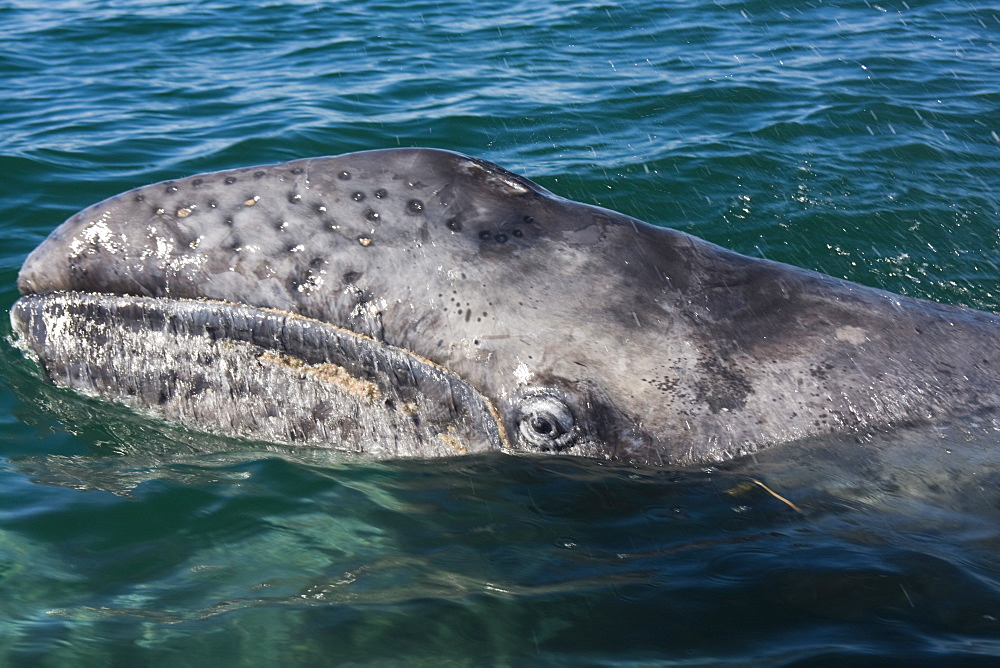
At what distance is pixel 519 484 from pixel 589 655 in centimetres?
142

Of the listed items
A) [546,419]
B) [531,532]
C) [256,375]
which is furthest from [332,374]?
[531,532]

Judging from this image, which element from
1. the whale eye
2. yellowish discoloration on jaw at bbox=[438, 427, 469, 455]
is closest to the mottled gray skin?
the whale eye

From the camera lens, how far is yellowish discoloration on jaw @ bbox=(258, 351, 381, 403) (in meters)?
6.40

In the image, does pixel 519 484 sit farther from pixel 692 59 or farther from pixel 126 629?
pixel 692 59

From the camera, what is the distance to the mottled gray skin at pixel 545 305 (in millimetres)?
6195

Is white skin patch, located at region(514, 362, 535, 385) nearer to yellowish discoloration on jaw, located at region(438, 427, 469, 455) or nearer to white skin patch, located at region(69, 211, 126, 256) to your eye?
yellowish discoloration on jaw, located at region(438, 427, 469, 455)

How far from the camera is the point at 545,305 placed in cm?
620

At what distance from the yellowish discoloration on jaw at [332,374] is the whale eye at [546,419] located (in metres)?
0.92

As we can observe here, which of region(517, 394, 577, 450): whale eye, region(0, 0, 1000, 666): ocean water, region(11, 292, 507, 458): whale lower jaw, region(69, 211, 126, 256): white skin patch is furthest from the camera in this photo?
region(69, 211, 126, 256): white skin patch

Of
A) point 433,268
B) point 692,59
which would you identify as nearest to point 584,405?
point 433,268

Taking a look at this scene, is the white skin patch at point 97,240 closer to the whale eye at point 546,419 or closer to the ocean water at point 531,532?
the ocean water at point 531,532

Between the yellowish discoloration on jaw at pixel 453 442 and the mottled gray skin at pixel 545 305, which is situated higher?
the mottled gray skin at pixel 545 305

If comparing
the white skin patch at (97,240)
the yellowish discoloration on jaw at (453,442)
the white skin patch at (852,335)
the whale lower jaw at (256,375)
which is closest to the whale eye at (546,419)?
the whale lower jaw at (256,375)

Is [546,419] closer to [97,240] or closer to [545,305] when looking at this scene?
[545,305]
